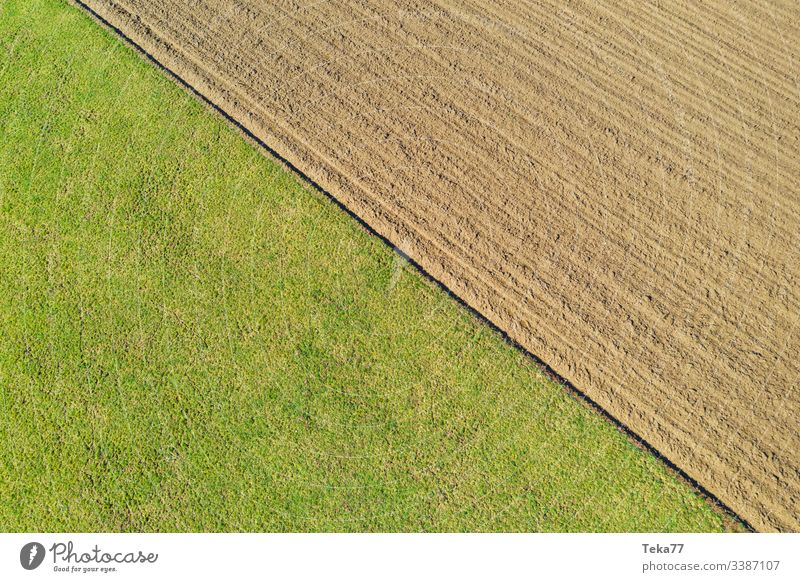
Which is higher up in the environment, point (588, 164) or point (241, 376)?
point (588, 164)
